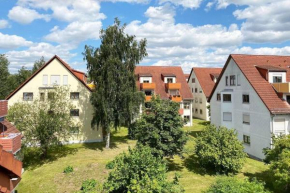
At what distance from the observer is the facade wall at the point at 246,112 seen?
78.6 ft

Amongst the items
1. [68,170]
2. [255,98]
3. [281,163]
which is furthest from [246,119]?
[68,170]

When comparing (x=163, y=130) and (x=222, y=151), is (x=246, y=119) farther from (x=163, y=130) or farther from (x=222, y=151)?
(x=163, y=130)

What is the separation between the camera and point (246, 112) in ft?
87.9

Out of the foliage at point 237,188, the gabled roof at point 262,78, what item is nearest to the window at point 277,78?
the gabled roof at point 262,78

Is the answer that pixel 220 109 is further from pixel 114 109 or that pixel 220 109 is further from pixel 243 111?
pixel 114 109

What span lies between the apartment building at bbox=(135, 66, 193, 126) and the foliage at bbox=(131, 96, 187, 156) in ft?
64.0

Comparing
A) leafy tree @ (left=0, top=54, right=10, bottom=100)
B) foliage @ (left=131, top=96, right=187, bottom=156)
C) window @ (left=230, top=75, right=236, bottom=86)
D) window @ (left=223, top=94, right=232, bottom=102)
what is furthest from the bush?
leafy tree @ (left=0, top=54, right=10, bottom=100)

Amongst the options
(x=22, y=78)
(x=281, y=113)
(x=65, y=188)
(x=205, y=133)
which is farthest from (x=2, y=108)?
(x=22, y=78)

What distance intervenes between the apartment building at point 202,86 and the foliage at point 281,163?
28.3 m

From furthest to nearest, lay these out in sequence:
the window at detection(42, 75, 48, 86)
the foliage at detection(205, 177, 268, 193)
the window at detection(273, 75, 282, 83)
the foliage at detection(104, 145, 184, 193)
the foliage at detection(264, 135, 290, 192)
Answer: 1. the window at detection(42, 75, 48, 86)
2. the window at detection(273, 75, 282, 83)
3. the foliage at detection(264, 135, 290, 192)
4. the foliage at detection(205, 177, 268, 193)
5. the foliage at detection(104, 145, 184, 193)

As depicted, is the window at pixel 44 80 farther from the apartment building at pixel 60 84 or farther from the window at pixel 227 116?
the window at pixel 227 116

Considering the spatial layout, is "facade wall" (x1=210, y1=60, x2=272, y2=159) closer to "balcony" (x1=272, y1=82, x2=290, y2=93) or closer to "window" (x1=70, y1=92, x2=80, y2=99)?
"balcony" (x1=272, y1=82, x2=290, y2=93)

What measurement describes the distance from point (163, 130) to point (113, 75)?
1047 cm

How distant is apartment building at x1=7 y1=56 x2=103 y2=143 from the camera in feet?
95.7
